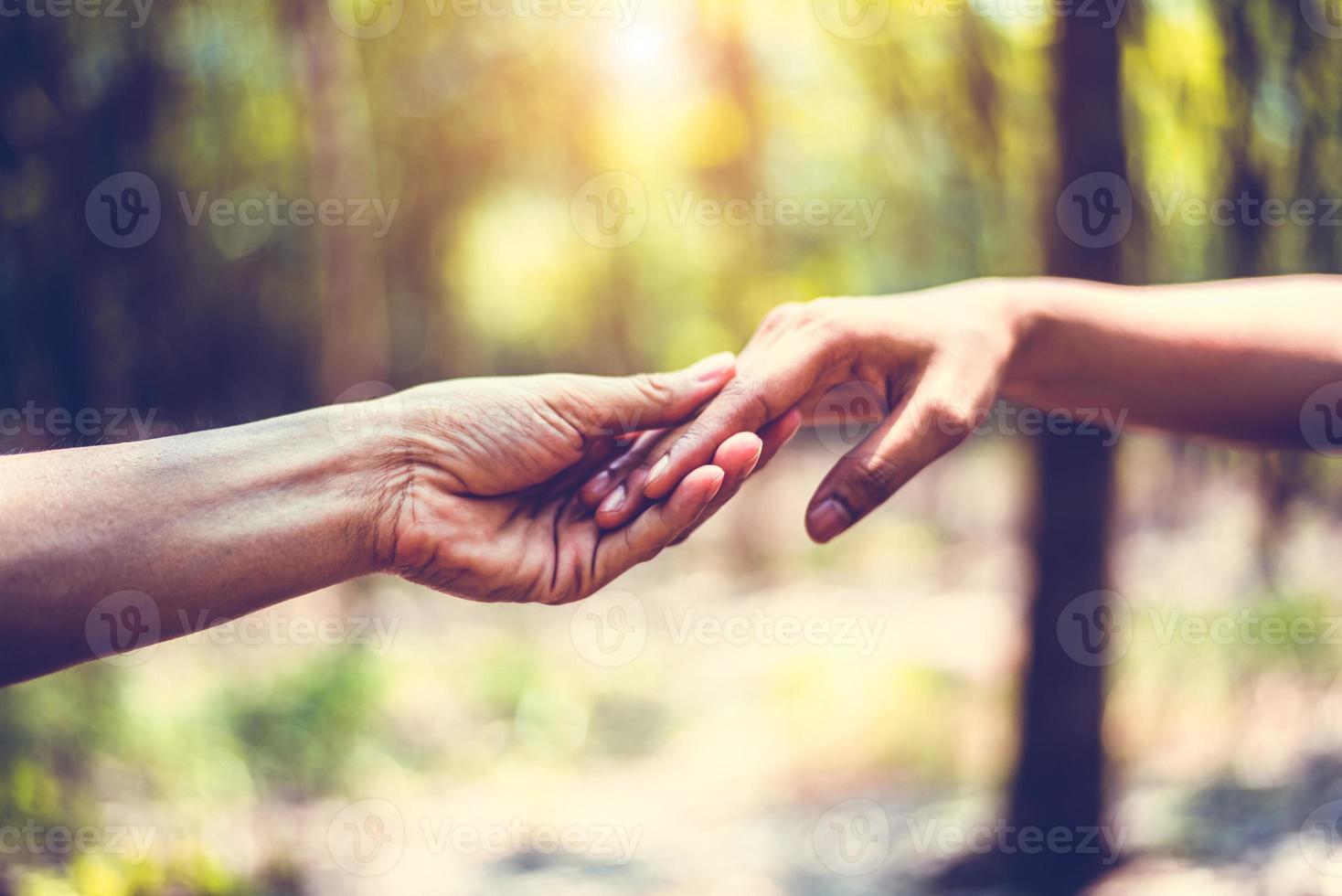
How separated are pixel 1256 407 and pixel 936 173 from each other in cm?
300

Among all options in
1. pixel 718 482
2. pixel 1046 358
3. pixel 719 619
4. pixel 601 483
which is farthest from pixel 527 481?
pixel 719 619

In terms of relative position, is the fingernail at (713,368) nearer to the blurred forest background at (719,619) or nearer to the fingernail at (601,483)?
the fingernail at (601,483)

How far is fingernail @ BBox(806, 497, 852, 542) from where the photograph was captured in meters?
1.88

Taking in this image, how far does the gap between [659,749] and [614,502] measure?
374cm

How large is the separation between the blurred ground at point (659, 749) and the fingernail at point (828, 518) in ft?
6.89

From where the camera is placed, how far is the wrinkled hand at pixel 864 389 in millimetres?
1924

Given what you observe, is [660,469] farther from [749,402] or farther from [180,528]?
[180,528]

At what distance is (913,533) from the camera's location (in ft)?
33.3

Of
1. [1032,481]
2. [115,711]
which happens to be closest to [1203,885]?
[1032,481]

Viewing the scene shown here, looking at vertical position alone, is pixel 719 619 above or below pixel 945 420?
below

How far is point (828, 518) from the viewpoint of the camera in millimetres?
1884

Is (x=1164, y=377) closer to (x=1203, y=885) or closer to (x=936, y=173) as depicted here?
(x=1203, y=885)

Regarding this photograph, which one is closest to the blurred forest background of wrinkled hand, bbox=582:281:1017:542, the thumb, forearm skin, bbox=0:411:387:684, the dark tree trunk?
the dark tree trunk

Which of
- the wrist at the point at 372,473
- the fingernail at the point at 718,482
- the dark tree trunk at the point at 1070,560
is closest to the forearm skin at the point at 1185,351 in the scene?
the fingernail at the point at 718,482
